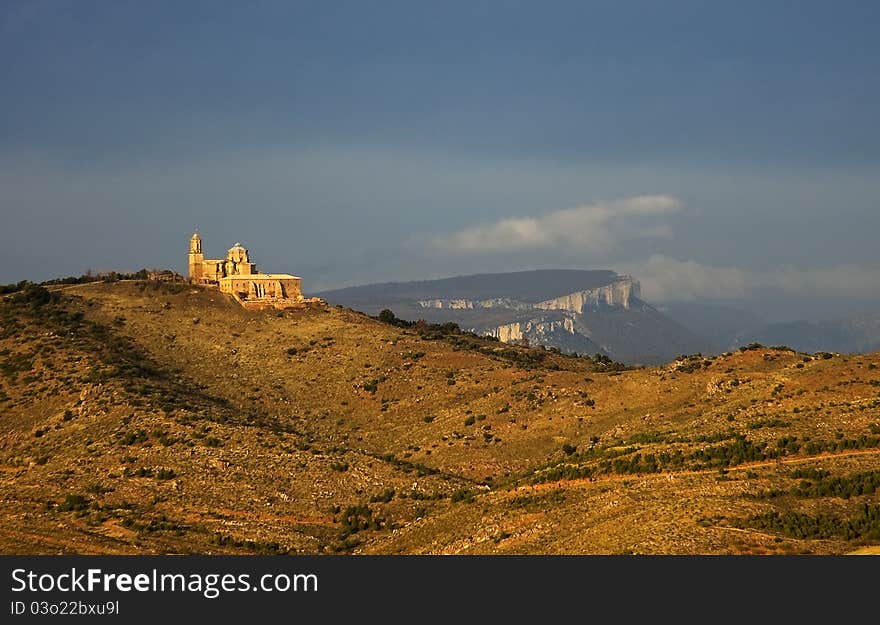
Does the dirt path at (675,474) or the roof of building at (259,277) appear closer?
the dirt path at (675,474)

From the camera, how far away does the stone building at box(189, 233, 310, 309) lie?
115562 mm

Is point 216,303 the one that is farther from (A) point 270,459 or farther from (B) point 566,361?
(A) point 270,459

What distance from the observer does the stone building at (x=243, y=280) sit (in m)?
116

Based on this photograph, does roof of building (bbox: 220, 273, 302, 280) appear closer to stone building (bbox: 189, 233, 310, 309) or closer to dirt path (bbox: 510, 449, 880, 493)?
stone building (bbox: 189, 233, 310, 309)

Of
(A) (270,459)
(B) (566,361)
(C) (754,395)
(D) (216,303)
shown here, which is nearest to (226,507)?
(A) (270,459)

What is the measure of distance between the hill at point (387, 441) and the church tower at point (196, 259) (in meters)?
9.00

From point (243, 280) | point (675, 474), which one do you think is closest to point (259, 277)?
→ point (243, 280)

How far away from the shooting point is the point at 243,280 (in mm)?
117375

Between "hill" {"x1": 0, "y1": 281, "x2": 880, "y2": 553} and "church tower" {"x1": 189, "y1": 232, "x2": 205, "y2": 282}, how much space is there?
900cm

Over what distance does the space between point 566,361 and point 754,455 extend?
6359 cm

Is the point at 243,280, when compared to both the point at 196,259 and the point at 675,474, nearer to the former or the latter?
the point at 196,259

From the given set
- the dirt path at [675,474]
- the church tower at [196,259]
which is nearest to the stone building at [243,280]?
the church tower at [196,259]

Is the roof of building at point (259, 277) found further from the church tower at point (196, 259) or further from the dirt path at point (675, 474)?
the dirt path at point (675, 474)

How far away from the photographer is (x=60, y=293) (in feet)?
373
